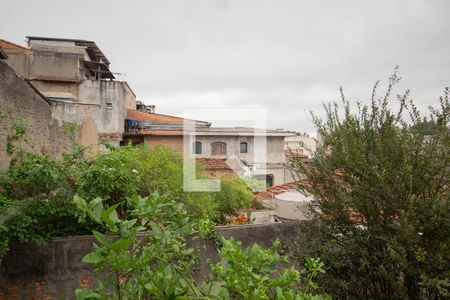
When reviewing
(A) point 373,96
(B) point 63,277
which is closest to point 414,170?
(A) point 373,96

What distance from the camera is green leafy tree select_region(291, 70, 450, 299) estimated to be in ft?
11.2

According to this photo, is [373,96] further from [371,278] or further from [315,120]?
[371,278]

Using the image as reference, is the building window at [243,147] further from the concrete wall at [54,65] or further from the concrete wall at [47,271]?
the concrete wall at [47,271]

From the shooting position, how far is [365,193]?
12.5ft

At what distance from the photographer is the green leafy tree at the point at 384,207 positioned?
3.43 meters

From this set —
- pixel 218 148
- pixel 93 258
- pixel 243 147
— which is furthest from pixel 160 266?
pixel 243 147

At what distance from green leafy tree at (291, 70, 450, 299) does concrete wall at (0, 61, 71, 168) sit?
628 cm

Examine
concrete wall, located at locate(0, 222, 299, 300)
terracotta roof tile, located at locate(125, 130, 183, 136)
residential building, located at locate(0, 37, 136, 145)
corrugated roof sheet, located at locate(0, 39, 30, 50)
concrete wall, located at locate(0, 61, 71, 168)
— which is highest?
corrugated roof sheet, located at locate(0, 39, 30, 50)

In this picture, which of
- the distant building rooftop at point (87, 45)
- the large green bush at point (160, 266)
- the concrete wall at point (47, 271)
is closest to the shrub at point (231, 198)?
the concrete wall at point (47, 271)

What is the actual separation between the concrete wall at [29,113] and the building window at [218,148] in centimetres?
1511

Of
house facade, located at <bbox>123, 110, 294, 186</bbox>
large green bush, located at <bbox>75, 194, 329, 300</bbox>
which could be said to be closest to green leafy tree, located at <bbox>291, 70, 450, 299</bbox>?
large green bush, located at <bbox>75, 194, 329, 300</bbox>

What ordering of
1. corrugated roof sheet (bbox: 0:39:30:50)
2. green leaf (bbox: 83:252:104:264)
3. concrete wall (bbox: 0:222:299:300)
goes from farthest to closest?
1. corrugated roof sheet (bbox: 0:39:30:50)
2. concrete wall (bbox: 0:222:299:300)
3. green leaf (bbox: 83:252:104:264)

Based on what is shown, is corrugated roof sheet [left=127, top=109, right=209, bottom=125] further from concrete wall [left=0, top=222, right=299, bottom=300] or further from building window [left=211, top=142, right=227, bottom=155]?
concrete wall [left=0, top=222, right=299, bottom=300]

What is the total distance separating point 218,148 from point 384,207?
2163cm
